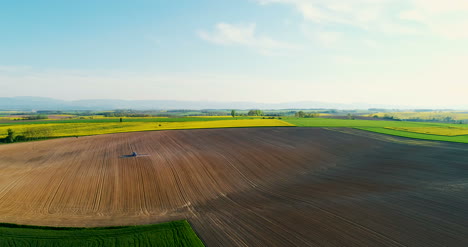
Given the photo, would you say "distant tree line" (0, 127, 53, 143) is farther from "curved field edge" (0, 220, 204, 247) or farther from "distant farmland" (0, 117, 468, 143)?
"curved field edge" (0, 220, 204, 247)

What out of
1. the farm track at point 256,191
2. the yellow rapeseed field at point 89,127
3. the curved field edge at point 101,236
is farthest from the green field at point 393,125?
the curved field edge at point 101,236

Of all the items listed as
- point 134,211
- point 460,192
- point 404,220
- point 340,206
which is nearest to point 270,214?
point 340,206

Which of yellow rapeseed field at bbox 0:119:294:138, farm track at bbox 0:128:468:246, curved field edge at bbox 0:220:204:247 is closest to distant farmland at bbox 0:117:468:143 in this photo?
yellow rapeseed field at bbox 0:119:294:138

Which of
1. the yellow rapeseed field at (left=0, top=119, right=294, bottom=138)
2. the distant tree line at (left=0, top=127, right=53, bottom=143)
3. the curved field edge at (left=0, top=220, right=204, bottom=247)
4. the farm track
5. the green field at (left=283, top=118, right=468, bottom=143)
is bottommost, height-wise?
the curved field edge at (left=0, top=220, right=204, bottom=247)

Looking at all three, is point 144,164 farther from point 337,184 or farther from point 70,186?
point 337,184

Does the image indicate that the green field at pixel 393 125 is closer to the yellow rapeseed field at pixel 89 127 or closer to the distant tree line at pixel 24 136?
the yellow rapeseed field at pixel 89 127

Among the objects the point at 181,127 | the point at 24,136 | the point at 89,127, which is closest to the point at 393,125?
the point at 181,127
